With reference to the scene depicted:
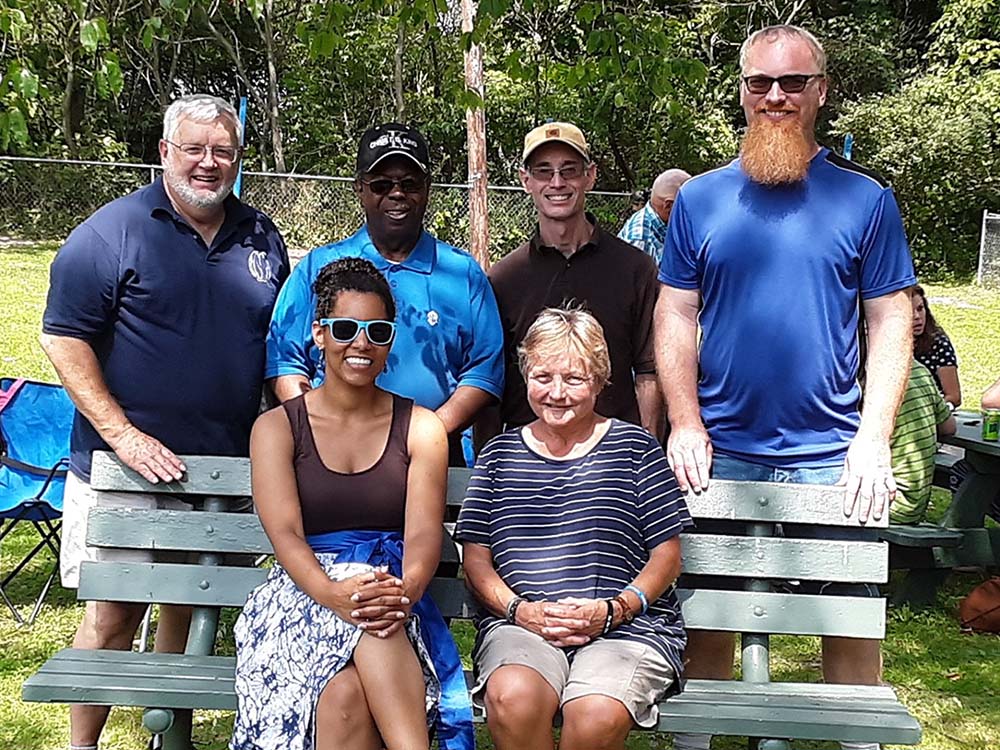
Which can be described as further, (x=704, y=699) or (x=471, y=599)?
(x=471, y=599)

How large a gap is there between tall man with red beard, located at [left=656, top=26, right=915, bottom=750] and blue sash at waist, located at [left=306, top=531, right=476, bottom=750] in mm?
843

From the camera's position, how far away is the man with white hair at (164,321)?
3.83 meters

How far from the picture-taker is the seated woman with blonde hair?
3.31 m

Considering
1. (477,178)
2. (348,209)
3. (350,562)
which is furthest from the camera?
(348,209)

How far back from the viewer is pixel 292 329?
156 inches

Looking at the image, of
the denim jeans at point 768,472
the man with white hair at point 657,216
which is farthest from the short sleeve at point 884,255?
the man with white hair at point 657,216

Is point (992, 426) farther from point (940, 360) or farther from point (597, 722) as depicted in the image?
point (597, 722)

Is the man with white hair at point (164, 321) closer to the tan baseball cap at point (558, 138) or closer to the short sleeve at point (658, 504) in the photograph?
the tan baseball cap at point (558, 138)

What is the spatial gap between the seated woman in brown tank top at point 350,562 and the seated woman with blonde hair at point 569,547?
16 cm

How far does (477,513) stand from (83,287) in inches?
57.8

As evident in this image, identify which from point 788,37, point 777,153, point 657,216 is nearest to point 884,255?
point 777,153

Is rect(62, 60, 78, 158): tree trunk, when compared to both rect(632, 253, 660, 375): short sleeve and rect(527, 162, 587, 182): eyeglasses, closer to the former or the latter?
rect(527, 162, 587, 182): eyeglasses

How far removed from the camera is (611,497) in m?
3.51

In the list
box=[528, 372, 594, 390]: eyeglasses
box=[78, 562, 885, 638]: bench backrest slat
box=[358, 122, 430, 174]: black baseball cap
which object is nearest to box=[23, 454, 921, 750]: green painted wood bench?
box=[78, 562, 885, 638]: bench backrest slat
